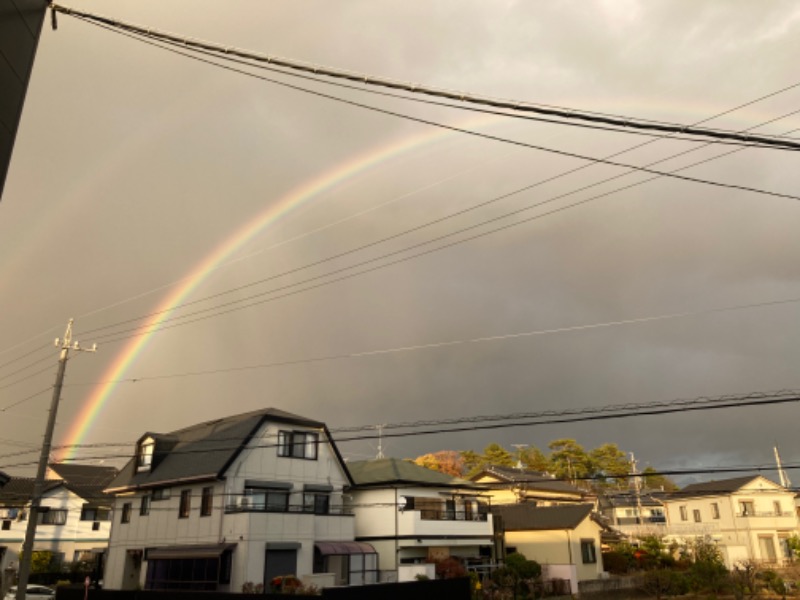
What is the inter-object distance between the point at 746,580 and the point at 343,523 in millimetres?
22357

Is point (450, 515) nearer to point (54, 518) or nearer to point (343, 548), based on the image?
point (343, 548)

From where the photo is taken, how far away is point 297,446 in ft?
114

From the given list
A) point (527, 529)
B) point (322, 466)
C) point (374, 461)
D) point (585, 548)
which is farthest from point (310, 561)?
point (585, 548)

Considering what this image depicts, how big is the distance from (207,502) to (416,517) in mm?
12464

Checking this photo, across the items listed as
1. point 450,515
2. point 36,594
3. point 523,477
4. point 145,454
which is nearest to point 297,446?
point 145,454

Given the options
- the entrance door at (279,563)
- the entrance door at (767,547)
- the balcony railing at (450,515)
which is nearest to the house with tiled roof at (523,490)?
the balcony railing at (450,515)

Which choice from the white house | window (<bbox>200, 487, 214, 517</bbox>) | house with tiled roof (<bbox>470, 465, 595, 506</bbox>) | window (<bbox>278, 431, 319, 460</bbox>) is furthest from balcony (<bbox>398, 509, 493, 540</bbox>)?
house with tiled roof (<bbox>470, 465, 595, 506</bbox>)

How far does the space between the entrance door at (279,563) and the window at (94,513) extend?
28181 mm

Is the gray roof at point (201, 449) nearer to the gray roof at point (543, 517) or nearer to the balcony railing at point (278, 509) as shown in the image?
the balcony railing at point (278, 509)

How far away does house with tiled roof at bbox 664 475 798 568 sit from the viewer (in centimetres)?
5097

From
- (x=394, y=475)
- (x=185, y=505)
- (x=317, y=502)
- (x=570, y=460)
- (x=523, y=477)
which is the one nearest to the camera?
(x=185, y=505)

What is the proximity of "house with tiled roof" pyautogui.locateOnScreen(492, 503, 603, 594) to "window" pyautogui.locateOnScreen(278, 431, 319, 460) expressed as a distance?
1553 centimetres

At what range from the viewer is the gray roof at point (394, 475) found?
3762 cm

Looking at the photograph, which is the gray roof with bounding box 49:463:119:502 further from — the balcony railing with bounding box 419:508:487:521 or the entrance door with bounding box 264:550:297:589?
the balcony railing with bounding box 419:508:487:521
